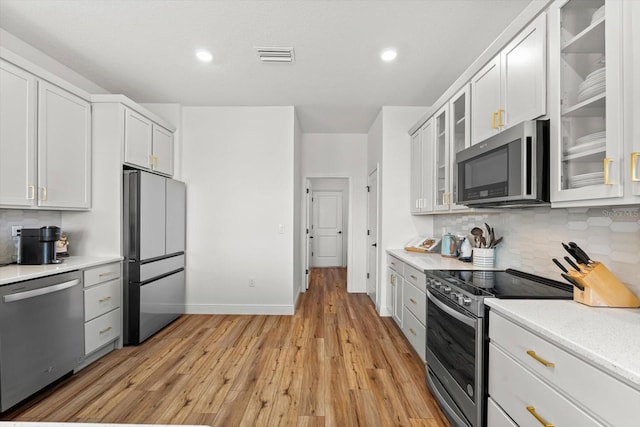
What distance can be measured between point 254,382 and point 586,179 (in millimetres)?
2437

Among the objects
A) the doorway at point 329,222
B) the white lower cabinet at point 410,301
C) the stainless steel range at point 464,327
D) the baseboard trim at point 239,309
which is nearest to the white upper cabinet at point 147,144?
the baseboard trim at point 239,309

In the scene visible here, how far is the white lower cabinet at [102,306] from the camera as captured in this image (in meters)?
2.50

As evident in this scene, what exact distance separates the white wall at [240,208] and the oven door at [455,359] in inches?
85.3

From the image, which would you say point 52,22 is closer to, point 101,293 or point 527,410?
point 101,293

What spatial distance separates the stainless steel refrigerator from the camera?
9.66 feet

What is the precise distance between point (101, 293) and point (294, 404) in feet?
6.39

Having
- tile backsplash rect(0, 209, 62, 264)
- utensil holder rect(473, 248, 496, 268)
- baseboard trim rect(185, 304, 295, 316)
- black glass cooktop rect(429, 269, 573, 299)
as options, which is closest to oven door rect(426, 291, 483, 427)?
black glass cooktop rect(429, 269, 573, 299)

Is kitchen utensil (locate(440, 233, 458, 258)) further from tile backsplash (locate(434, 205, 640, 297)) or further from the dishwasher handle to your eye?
the dishwasher handle

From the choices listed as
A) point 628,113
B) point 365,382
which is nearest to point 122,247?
point 365,382

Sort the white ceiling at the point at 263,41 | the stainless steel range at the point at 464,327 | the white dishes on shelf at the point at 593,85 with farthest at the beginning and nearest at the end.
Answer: the white ceiling at the point at 263,41 < the stainless steel range at the point at 464,327 < the white dishes on shelf at the point at 593,85

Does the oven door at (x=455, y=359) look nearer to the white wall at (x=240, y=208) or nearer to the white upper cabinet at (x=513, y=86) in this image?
the white upper cabinet at (x=513, y=86)

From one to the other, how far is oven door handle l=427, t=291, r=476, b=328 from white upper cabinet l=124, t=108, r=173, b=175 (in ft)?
10.2

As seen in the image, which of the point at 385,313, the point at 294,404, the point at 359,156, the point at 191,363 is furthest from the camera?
the point at 359,156

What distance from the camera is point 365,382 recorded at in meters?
2.31
